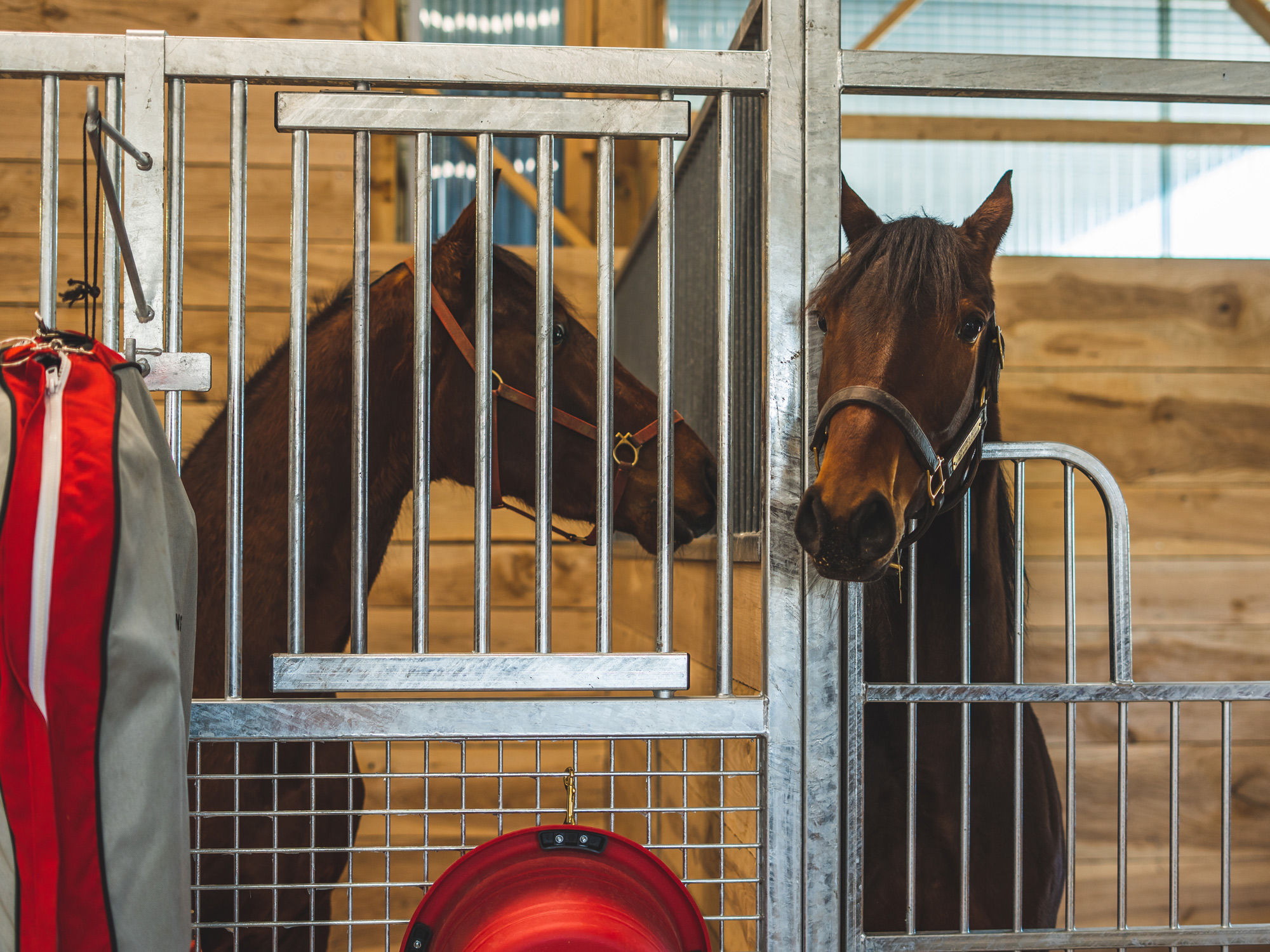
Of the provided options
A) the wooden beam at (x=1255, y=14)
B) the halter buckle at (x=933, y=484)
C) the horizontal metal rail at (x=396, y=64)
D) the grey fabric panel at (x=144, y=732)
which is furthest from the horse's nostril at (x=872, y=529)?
the wooden beam at (x=1255, y=14)

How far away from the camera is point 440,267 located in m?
1.16

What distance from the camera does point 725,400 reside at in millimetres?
872

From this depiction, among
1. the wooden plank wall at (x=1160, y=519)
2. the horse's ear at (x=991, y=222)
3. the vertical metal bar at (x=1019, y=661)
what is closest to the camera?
the vertical metal bar at (x=1019, y=661)

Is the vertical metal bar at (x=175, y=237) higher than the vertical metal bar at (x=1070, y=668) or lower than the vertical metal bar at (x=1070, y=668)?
higher

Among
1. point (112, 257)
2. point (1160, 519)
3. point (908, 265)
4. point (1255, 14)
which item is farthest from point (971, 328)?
point (1255, 14)

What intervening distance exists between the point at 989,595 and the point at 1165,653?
123cm

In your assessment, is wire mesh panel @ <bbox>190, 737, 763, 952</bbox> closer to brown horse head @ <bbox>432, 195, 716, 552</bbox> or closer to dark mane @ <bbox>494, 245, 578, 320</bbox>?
brown horse head @ <bbox>432, 195, 716, 552</bbox>

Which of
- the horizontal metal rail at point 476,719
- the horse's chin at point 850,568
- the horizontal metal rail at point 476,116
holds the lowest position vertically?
the horizontal metal rail at point 476,719

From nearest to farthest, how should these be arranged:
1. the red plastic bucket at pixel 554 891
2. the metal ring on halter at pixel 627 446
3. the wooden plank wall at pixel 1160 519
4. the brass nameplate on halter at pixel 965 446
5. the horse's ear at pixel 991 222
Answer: the red plastic bucket at pixel 554 891 → the brass nameplate on halter at pixel 965 446 → the horse's ear at pixel 991 222 → the metal ring on halter at pixel 627 446 → the wooden plank wall at pixel 1160 519

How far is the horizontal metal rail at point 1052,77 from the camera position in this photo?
87 centimetres

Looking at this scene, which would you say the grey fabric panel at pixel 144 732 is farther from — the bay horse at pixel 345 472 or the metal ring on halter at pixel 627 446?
the metal ring on halter at pixel 627 446

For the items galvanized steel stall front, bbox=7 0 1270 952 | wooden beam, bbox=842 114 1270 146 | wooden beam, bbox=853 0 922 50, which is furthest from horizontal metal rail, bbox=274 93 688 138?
wooden beam, bbox=853 0 922 50

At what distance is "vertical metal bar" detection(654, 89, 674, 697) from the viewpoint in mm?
859

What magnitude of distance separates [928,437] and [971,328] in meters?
0.14
